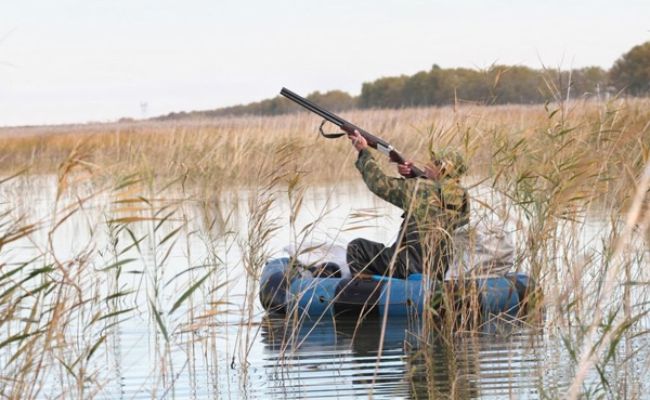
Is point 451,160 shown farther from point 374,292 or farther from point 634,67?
point 634,67

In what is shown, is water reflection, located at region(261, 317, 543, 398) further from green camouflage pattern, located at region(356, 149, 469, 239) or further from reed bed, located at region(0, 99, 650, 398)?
green camouflage pattern, located at region(356, 149, 469, 239)

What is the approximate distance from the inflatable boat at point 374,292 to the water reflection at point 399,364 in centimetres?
16

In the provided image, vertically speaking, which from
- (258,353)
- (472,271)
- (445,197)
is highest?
(445,197)

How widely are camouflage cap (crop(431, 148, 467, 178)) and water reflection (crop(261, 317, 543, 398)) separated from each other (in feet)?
3.25

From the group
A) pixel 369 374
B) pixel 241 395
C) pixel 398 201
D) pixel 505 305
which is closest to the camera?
pixel 241 395

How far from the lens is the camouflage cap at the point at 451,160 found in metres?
7.05

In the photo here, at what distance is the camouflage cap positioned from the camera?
7.05m

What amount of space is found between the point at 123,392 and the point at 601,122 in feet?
11.4

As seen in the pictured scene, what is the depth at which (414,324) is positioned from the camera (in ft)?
25.7

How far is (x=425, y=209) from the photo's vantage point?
700 centimetres

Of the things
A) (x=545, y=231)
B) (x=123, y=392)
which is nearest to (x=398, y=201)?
(x=545, y=231)

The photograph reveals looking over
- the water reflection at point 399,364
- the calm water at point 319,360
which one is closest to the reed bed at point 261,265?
A: the calm water at point 319,360

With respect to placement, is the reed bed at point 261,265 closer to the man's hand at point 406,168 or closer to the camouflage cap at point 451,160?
the camouflage cap at point 451,160

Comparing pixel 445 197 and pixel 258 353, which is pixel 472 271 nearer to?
pixel 445 197
